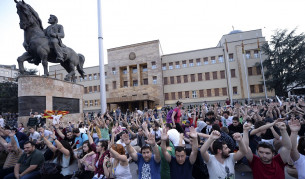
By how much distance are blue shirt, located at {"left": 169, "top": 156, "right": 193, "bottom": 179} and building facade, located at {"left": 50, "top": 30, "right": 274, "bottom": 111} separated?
31.4 meters

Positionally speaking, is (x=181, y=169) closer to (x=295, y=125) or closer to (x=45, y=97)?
(x=295, y=125)

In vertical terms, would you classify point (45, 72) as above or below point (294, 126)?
above

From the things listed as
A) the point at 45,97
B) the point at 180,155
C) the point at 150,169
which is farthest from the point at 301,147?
the point at 45,97

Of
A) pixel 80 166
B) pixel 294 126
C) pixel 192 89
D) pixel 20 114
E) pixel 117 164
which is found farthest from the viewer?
pixel 192 89

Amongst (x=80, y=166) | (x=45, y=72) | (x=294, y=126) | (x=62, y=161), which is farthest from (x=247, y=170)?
(x=45, y=72)

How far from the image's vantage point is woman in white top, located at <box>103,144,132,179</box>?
3.69 metres

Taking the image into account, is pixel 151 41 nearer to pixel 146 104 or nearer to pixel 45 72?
pixel 146 104

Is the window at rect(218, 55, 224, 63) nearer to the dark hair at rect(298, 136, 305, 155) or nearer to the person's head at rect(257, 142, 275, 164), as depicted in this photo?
the dark hair at rect(298, 136, 305, 155)

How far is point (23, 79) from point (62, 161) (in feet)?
30.6

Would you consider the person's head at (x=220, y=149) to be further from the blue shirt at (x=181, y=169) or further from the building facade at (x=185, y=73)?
the building facade at (x=185, y=73)

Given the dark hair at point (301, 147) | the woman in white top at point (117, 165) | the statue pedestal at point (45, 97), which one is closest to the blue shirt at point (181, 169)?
the woman in white top at point (117, 165)

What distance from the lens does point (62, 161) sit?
482 centimetres

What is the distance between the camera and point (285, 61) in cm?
3125

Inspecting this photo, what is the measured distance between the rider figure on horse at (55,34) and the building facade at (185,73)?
22594mm
